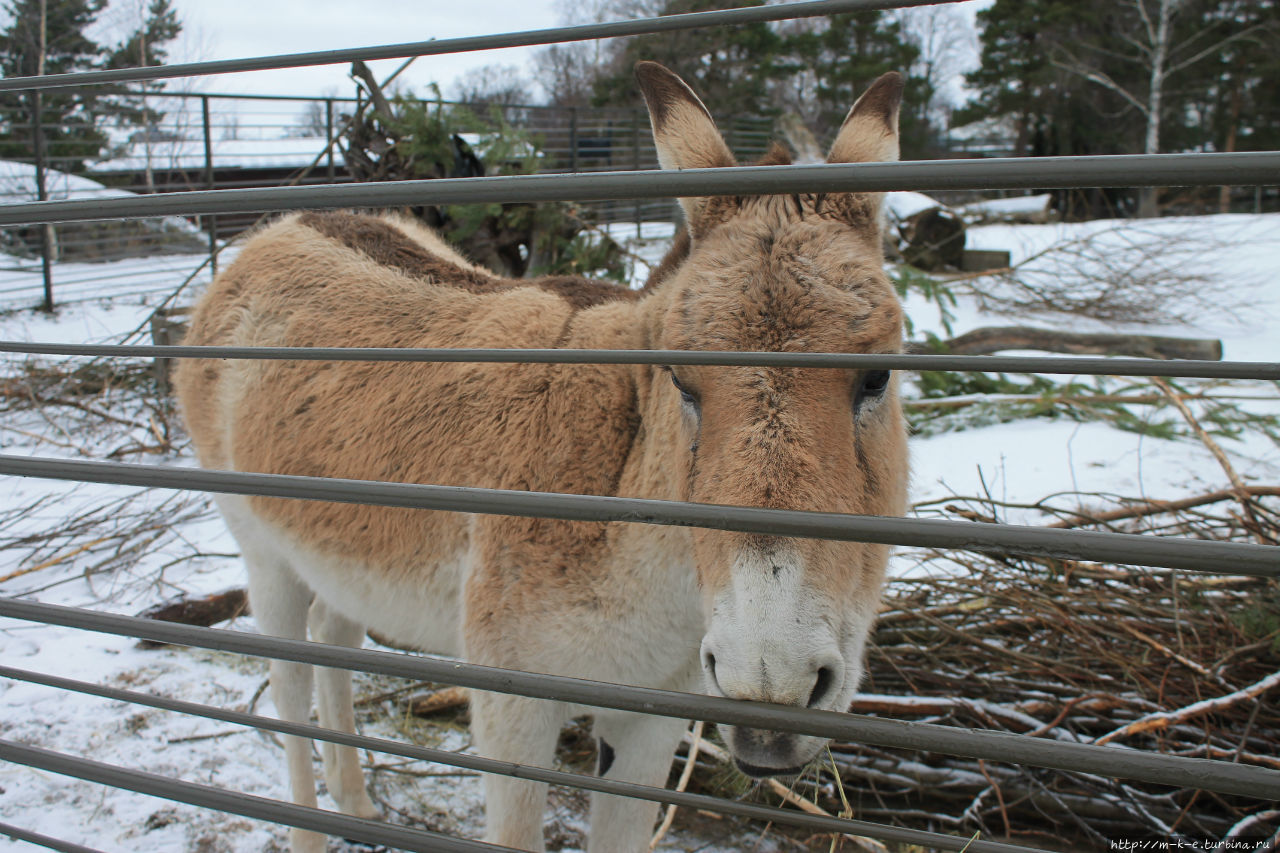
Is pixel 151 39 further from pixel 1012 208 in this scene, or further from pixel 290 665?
pixel 290 665

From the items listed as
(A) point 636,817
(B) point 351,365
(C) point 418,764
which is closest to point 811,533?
(A) point 636,817

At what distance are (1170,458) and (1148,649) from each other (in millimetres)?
2997

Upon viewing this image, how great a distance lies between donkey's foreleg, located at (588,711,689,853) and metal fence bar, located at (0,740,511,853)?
41.5 inches

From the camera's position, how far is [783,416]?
159 cm

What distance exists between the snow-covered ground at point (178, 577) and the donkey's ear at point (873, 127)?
2550 millimetres

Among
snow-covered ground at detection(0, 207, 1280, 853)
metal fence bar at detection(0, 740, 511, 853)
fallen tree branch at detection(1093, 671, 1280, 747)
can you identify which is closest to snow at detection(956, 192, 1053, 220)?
snow-covered ground at detection(0, 207, 1280, 853)

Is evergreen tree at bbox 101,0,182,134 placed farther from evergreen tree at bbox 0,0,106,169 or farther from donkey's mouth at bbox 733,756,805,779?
donkey's mouth at bbox 733,756,805,779

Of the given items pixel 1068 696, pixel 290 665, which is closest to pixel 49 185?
pixel 290 665

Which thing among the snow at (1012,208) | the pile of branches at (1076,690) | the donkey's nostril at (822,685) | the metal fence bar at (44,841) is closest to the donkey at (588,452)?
the donkey's nostril at (822,685)

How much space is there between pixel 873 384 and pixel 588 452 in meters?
0.92

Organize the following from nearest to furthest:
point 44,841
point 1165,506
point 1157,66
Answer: point 44,841 < point 1165,506 < point 1157,66

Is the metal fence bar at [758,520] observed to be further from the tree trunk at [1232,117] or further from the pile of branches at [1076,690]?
the tree trunk at [1232,117]

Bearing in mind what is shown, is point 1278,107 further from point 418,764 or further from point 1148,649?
point 418,764

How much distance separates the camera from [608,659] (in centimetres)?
218
